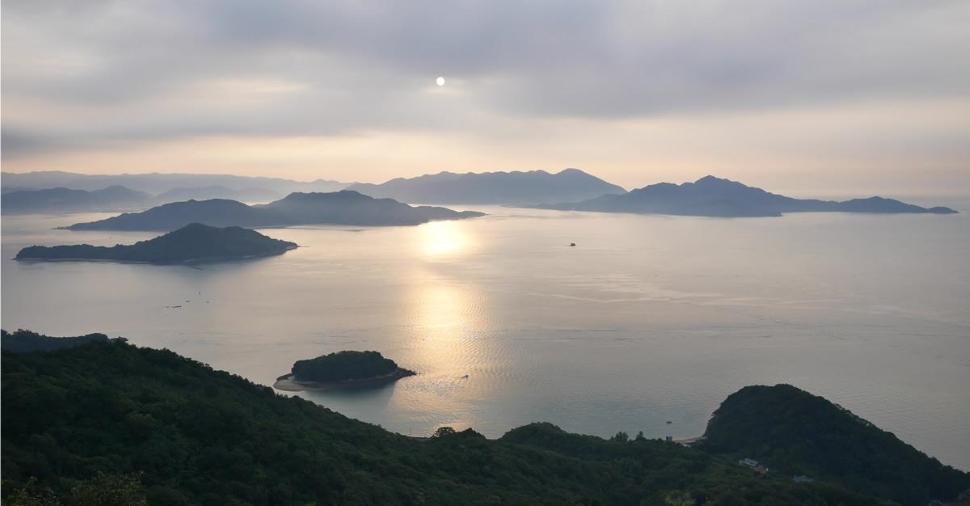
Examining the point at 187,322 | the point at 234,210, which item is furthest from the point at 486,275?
the point at 234,210

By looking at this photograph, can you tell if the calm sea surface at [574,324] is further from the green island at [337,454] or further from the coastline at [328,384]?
the green island at [337,454]

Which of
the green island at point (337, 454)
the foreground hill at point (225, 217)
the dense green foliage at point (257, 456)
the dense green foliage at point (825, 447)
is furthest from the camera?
the foreground hill at point (225, 217)

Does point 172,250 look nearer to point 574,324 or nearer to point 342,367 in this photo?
point 342,367

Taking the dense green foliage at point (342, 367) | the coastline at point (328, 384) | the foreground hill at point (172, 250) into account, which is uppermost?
the foreground hill at point (172, 250)

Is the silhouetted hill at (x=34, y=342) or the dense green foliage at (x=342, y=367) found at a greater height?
the silhouetted hill at (x=34, y=342)

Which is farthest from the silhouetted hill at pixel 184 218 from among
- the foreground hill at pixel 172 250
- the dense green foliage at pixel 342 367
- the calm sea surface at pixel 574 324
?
the dense green foliage at pixel 342 367
